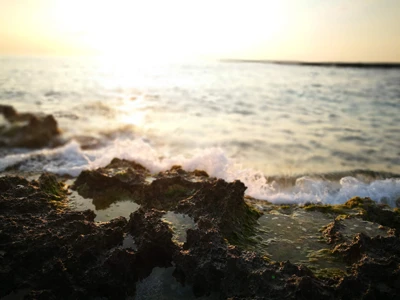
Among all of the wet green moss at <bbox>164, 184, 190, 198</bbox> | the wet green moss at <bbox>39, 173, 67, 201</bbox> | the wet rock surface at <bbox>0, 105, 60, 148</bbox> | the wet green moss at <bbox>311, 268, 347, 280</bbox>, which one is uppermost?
the wet green moss at <bbox>164, 184, 190, 198</bbox>

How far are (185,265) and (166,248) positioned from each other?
428mm

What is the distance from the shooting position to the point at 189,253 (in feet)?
13.2

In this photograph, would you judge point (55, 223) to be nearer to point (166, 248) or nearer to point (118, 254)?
point (118, 254)

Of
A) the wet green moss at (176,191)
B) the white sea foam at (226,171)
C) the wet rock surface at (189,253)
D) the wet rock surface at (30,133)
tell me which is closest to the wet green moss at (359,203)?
the wet rock surface at (189,253)

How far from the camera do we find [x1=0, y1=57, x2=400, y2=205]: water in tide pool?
8.55 metres

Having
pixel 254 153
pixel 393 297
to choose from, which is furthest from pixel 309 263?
pixel 254 153

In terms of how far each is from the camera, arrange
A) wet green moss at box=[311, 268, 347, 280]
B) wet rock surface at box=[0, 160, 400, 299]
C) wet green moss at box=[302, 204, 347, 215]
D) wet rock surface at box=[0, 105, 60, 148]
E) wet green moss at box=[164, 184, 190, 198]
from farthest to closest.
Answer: wet rock surface at box=[0, 105, 60, 148] < wet green moss at box=[164, 184, 190, 198] < wet green moss at box=[302, 204, 347, 215] < wet green moss at box=[311, 268, 347, 280] < wet rock surface at box=[0, 160, 400, 299]

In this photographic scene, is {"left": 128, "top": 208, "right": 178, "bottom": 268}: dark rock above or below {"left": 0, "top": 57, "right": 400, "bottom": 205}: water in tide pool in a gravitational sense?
above

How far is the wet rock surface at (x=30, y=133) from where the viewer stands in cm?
1217

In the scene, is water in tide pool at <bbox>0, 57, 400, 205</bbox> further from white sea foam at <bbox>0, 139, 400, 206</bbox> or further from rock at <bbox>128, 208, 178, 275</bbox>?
rock at <bbox>128, 208, 178, 275</bbox>

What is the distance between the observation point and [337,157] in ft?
36.8

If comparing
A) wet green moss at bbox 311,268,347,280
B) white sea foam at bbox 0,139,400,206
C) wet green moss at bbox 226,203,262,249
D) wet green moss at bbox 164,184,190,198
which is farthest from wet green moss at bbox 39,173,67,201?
wet green moss at bbox 311,268,347,280

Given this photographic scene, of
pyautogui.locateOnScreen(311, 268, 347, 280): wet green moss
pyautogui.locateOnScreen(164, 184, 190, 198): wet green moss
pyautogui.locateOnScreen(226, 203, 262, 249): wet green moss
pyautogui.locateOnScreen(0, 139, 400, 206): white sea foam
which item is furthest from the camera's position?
pyautogui.locateOnScreen(0, 139, 400, 206): white sea foam

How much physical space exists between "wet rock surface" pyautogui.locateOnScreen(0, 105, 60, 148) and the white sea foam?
2368 mm
